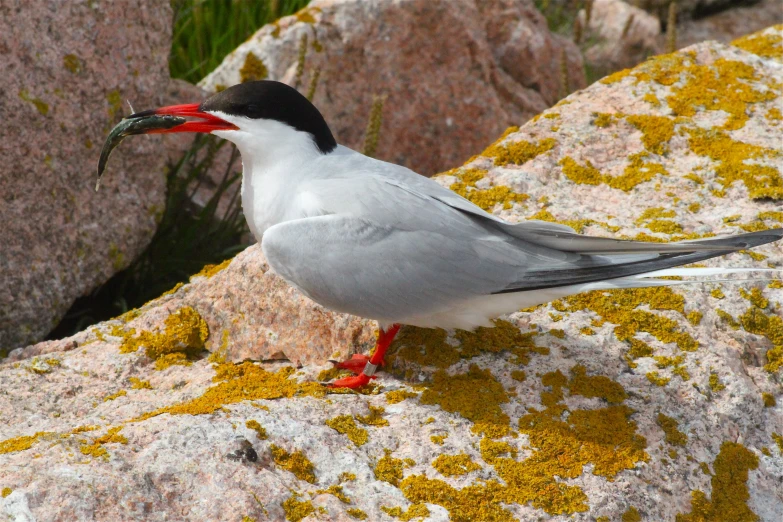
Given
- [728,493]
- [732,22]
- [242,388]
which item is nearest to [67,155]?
[242,388]

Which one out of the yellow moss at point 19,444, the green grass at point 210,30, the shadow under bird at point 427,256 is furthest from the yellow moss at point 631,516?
the green grass at point 210,30

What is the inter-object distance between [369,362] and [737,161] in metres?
1.94

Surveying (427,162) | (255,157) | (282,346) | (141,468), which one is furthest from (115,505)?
(427,162)

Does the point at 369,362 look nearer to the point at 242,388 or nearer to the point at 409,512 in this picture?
the point at 242,388

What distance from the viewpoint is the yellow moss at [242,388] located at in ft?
8.70

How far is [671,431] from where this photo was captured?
105 inches

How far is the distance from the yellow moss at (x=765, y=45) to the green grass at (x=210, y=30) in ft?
10.0

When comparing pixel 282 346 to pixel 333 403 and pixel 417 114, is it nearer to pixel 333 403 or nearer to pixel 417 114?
pixel 333 403

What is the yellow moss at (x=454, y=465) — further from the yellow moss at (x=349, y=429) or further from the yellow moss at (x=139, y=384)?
the yellow moss at (x=139, y=384)

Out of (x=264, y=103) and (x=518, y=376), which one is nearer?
(x=518, y=376)

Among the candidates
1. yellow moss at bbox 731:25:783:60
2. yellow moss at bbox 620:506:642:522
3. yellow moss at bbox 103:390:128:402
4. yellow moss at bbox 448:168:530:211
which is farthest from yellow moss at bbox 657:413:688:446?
yellow moss at bbox 731:25:783:60

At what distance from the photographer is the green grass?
6.15 meters

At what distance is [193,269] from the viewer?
477 cm

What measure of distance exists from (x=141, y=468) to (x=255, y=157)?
133 centimetres
